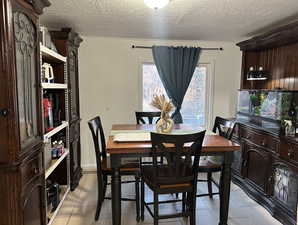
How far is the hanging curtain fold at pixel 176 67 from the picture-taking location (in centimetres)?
385

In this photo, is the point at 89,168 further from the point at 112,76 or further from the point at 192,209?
the point at 192,209

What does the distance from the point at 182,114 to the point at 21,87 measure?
2.99m

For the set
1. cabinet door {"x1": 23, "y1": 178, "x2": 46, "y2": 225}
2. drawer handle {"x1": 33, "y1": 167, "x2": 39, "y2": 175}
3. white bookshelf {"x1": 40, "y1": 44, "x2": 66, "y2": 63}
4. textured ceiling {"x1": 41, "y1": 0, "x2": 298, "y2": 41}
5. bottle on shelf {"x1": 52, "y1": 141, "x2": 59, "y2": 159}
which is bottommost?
cabinet door {"x1": 23, "y1": 178, "x2": 46, "y2": 225}

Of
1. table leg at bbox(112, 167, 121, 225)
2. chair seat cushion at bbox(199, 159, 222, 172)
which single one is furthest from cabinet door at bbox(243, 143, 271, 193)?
table leg at bbox(112, 167, 121, 225)

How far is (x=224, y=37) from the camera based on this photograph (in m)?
3.73

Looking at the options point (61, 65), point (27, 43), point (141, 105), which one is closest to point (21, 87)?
point (27, 43)

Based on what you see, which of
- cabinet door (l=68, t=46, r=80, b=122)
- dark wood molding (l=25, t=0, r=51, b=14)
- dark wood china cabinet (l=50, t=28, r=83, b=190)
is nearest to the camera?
dark wood molding (l=25, t=0, r=51, b=14)

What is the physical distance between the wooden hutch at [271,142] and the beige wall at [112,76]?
0.77 meters

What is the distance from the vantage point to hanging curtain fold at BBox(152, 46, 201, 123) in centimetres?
385

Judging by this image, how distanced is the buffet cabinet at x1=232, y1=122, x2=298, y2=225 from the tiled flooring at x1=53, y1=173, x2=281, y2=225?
0.45 ft

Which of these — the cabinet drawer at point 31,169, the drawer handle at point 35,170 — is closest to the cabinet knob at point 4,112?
the cabinet drawer at point 31,169

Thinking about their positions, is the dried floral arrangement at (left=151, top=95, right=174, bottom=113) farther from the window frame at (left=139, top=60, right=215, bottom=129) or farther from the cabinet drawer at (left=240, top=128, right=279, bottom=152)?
the window frame at (left=139, top=60, right=215, bottom=129)

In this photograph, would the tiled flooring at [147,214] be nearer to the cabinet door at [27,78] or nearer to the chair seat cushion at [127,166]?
the chair seat cushion at [127,166]

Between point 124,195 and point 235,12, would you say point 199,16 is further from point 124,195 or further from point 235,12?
point 124,195
